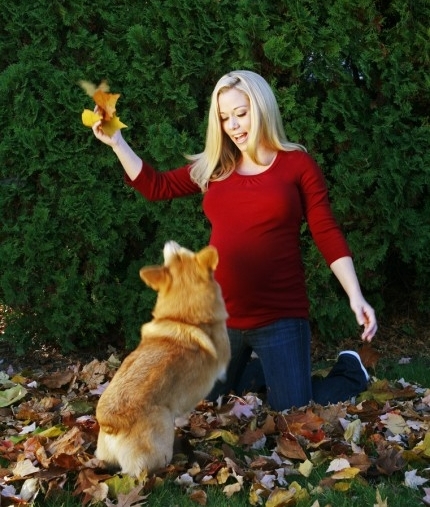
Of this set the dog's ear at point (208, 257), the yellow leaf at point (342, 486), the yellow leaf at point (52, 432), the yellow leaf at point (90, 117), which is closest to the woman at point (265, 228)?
the yellow leaf at point (90, 117)

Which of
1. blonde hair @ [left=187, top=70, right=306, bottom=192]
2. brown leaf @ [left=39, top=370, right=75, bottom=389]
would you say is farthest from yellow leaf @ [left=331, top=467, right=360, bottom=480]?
brown leaf @ [left=39, top=370, right=75, bottom=389]

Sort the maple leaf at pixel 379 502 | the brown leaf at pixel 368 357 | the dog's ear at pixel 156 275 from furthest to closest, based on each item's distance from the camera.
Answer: the brown leaf at pixel 368 357 < the dog's ear at pixel 156 275 < the maple leaf at pixel 379 502

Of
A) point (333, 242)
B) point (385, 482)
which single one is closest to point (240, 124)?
point (333, 242)

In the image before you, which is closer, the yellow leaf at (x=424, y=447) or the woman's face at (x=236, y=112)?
the yellow leaf at (x=424, y=447)

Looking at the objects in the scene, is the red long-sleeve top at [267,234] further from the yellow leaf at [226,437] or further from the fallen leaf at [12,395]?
the fallen leaf at [12,395]

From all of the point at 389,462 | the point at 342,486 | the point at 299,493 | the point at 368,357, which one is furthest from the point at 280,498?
the point at 368,357

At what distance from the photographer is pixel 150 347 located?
3355 millimetres

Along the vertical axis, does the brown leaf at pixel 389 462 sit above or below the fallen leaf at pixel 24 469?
below

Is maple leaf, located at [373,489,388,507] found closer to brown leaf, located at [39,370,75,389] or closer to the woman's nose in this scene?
the woman's nose

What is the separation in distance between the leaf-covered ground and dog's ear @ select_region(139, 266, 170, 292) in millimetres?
875

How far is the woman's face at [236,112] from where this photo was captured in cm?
437

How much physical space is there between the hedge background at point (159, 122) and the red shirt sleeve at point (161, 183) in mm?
877

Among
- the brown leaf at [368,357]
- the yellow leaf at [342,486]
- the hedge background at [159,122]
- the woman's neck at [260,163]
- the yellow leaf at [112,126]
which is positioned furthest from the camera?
the brown leaf at [368,357]

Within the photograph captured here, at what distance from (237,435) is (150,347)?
876mm
